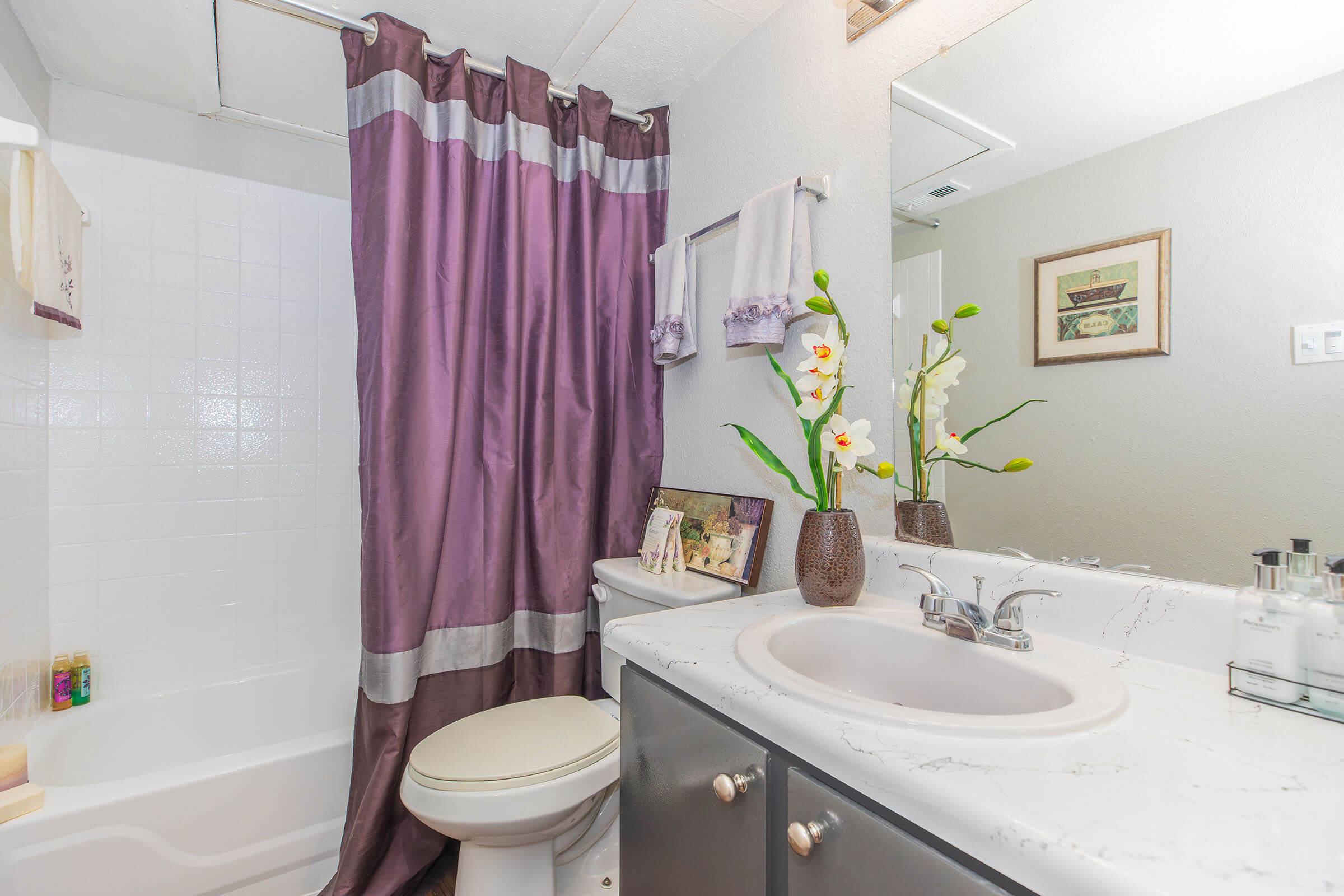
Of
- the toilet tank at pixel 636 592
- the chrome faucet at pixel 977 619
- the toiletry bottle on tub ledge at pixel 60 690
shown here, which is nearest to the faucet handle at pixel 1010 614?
the chrome faucet at pixel 977 619

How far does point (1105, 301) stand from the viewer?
0.92 meters

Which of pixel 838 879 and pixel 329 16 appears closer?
pixel 838 879

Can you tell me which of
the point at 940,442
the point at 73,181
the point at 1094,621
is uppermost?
the point at 73,181

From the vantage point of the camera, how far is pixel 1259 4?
80cm

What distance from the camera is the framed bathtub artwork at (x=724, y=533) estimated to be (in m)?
1.52

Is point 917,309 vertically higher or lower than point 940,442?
higher

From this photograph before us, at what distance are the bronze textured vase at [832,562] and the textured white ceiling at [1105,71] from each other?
2.10ft

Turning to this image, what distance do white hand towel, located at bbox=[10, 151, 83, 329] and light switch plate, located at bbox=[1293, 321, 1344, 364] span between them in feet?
7.58

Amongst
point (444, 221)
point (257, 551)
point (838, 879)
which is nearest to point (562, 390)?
point (444, 221)

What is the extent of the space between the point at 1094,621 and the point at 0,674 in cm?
228

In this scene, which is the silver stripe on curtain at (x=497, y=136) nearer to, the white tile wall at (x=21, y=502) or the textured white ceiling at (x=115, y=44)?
the textured white ceiling at (x=115, y=44)

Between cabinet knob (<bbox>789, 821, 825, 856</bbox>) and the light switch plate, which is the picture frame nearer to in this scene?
the light switch plate

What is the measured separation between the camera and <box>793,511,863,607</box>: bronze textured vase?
3.60 feet

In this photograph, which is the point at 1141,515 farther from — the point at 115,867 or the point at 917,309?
the point at 115,867
